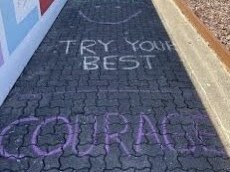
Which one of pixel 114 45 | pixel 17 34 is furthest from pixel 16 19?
pixel 114 45

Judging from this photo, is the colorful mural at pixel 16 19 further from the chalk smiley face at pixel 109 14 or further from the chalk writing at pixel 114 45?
the chalk smiley face at pixel 109 14

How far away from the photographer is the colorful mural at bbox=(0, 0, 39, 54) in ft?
18.5

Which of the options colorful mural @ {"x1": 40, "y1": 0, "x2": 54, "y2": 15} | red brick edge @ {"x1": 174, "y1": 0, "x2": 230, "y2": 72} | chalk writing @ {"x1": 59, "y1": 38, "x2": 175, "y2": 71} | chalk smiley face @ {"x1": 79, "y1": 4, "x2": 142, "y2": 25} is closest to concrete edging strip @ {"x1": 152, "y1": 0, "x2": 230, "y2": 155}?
red brick edge @ {"x1": 174, "y1": 0, "x2": 230, "y2": 72}

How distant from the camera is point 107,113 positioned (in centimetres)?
516

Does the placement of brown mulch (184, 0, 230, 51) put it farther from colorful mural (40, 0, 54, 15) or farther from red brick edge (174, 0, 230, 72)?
colorful mural (40, 0, 54, 15)

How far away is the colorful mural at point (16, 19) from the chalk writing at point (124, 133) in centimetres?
152

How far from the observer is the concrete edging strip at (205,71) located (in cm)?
490

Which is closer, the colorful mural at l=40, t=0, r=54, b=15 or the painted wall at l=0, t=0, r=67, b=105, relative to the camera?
the painted wall at l=0, t=0, r=67, b=105

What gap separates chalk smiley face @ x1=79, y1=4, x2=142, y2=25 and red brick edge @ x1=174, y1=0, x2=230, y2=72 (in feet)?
4.73

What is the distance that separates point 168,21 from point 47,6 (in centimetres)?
289

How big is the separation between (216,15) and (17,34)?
13.9 feet

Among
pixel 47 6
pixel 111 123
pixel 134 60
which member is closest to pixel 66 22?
pixel 47 6

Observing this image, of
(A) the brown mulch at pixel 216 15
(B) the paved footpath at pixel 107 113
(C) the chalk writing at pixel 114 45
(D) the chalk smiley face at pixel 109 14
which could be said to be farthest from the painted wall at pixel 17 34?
(A) the brown mulch at pixel 216 15

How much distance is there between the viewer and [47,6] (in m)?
8.62
